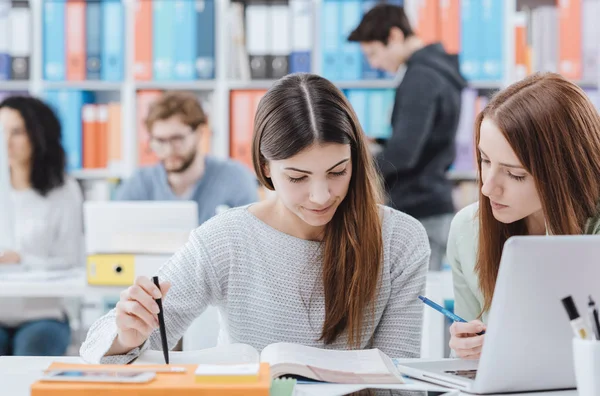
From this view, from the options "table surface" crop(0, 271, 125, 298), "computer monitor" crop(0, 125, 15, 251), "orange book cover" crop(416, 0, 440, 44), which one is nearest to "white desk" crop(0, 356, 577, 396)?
"computer monitor" crop(0, 125, 15, 251)

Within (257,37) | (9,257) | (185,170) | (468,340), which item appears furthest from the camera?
(257,37)

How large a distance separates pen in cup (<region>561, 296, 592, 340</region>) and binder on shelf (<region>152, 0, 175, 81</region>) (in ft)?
8.73

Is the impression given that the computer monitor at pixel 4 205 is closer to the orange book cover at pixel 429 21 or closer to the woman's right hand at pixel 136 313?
the woman's right hand at pixel 136 313

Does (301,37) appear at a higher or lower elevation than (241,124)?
higher

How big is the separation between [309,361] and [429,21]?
7.95ft

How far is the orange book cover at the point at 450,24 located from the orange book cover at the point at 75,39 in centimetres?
149

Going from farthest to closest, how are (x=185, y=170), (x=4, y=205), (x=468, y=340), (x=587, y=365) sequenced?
1. (x=185, y=170)
2. (x=4, y=205)
3. (x=468, y=340)
4. (x=587, y=365)

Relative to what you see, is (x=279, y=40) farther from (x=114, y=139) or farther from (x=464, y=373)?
(x=464, y=373)

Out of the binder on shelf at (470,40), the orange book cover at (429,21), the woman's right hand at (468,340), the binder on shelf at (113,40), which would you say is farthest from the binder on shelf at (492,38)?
the woman's right hand at (468,340)

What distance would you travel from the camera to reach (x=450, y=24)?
3271mm

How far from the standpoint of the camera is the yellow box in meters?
2.26

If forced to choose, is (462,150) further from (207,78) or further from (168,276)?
(168,276)

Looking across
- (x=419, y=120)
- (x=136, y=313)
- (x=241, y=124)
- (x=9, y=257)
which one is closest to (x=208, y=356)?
(x=136, y=313)

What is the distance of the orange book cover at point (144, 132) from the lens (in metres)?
3.37
